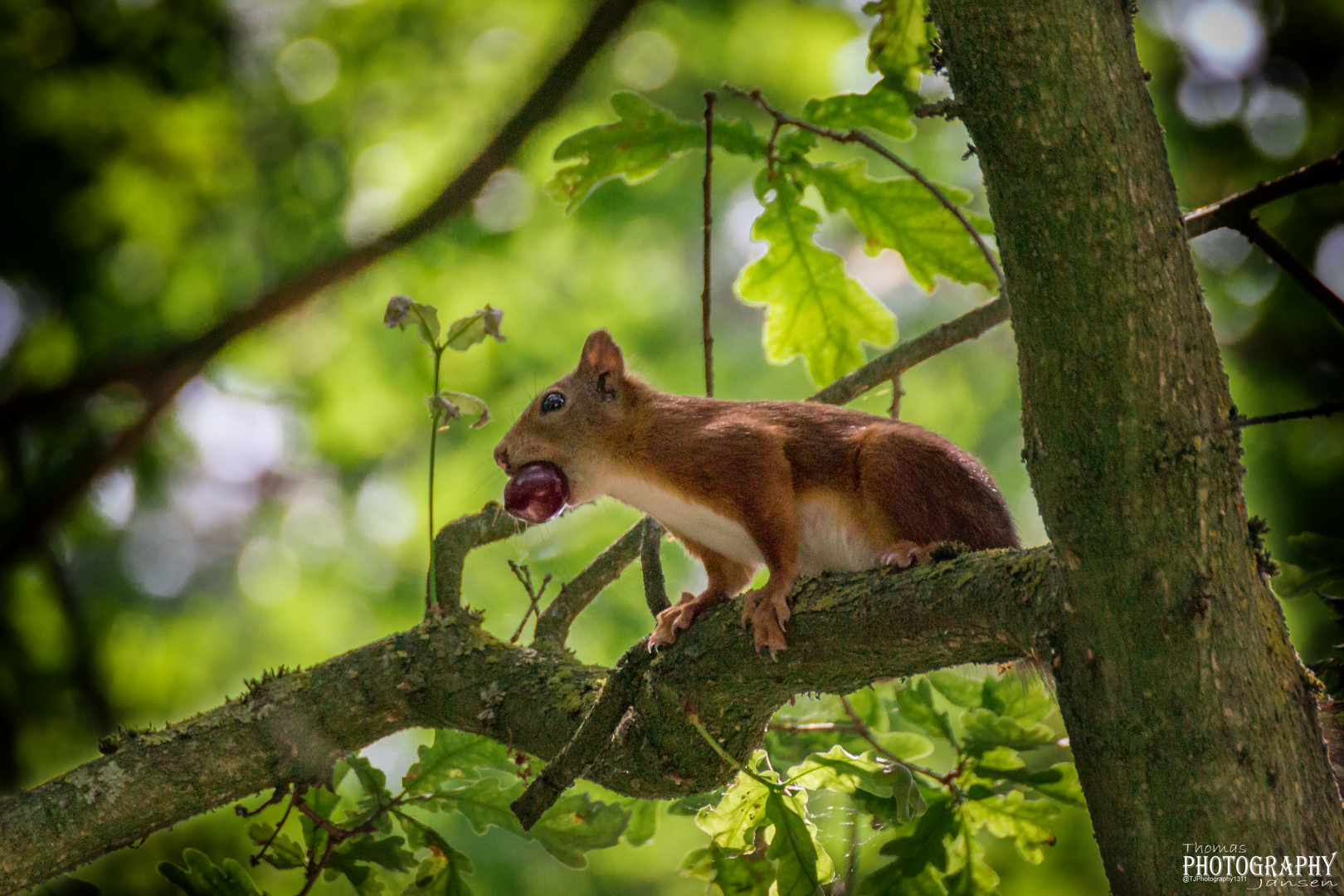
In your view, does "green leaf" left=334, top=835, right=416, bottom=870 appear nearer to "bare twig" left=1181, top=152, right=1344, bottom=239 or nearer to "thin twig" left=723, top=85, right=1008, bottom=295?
"thin twig" left=723, top=85, right=1008, bottom=295

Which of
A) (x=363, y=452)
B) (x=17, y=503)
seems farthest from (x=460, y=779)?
(x=363, y=452)

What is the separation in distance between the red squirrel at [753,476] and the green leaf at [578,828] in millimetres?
436

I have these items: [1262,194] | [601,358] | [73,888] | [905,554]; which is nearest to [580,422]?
[601,358]

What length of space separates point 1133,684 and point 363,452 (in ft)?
15.5

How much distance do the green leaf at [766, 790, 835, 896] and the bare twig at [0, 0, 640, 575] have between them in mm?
2319

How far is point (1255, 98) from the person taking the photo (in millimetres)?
4887

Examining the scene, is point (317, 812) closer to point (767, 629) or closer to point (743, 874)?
point (743, 874)

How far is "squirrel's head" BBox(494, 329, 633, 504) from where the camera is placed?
3.24 m

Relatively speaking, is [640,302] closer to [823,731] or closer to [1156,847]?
[823,731]

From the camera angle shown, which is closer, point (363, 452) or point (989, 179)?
point (989, 179)

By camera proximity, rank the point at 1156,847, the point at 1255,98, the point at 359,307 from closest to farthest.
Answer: the point at 1156,847 → the point at 1255,98 → the point at 359,307

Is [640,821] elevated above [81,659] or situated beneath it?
situated beneath

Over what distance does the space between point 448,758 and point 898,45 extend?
230cm

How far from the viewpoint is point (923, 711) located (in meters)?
2.73
